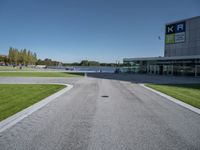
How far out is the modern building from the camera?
116ft

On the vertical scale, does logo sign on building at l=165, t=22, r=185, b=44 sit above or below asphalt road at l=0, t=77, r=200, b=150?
above

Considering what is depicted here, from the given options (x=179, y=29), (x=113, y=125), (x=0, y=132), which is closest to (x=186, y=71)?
(x=179, y=29)

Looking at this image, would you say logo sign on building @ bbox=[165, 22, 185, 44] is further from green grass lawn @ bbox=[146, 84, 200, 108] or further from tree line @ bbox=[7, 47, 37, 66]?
tree line @ bbox=[7, 47, 37, 66]

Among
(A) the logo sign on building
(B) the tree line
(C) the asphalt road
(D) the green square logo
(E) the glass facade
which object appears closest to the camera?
(C) the asphalt road

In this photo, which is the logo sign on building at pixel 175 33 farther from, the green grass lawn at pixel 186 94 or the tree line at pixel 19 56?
the tree line at pixel 19 56

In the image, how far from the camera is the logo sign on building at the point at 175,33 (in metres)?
40.7

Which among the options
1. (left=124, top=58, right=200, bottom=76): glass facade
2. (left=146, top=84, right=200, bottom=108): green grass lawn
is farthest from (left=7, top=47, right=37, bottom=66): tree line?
(left=146, top=84, right=200, bottom=108): green grass lawn

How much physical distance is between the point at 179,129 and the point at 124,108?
2875 mm

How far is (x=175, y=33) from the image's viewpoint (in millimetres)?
42719

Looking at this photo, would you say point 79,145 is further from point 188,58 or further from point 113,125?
point 188,58

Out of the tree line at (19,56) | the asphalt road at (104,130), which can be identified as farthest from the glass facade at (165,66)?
the tree line at (19,56)

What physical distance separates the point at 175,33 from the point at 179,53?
504 centimetres

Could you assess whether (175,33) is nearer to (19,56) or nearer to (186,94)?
(186,94)

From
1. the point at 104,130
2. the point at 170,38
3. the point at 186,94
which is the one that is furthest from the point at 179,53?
the point at 104,130
